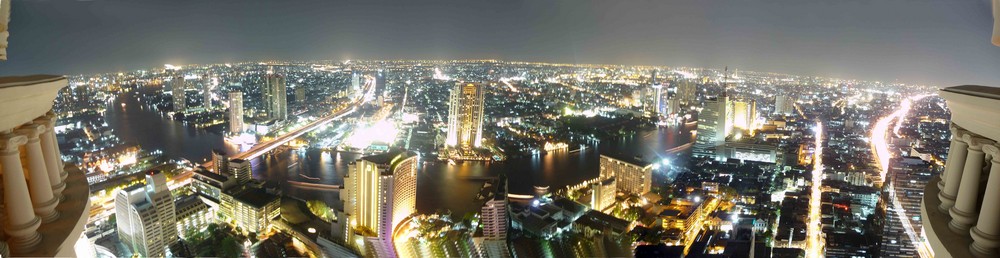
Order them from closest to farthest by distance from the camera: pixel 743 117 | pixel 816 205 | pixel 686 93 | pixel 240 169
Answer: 1. pixel 816 205
2. pixel 240 169
3. pixel 743 117
4. pixel 686 93

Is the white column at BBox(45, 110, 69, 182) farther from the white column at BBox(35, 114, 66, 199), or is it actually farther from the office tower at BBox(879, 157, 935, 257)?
the office tower at BBox(879, 157, 935, 257)

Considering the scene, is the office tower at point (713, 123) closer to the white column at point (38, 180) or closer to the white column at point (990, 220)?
the white column at point (990, 220)

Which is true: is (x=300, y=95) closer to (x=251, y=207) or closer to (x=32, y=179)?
(x=251, y=207)

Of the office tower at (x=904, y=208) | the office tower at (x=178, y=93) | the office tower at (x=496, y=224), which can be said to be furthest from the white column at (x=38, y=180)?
the office tower at (x=178, y=93)

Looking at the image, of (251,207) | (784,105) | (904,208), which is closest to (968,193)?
(904,208)

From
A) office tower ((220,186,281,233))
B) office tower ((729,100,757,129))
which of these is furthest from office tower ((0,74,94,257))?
office tower ((729,100,757,129))

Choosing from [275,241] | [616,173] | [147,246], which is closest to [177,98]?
[147,246]

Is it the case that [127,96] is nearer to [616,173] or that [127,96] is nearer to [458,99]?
[458,99]
